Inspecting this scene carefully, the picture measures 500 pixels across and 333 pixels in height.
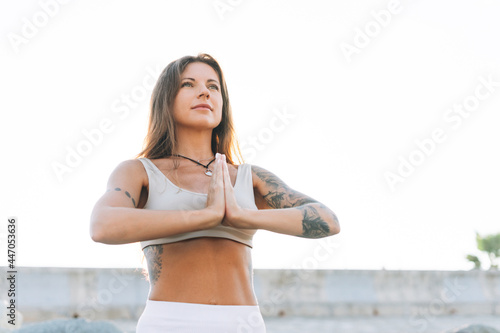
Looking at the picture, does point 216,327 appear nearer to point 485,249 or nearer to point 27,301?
point 27,301

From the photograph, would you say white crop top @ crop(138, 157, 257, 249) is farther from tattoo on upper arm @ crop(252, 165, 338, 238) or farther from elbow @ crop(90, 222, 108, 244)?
elbow @ crop(90, 222, 108, 244)

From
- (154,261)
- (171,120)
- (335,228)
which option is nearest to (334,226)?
(335,228)

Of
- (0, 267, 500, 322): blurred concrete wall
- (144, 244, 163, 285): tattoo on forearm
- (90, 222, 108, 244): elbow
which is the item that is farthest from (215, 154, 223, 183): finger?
(0, 267, 500, 322): blurred concrete wall

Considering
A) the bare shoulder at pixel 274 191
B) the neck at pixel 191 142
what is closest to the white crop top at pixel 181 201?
the bare shoulder at pixel 274 191

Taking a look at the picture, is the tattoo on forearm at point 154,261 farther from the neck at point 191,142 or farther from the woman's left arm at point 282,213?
the neck at point 191,142

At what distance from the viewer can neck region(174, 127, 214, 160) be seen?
3.00 metres

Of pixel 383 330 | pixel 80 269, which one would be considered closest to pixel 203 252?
pixel 80 269

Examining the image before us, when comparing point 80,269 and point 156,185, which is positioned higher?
point 156,185

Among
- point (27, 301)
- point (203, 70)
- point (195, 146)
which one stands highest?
point (203, 70)

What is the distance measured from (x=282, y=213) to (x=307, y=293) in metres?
6.88

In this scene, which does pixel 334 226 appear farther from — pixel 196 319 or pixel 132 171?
pixel 132 171

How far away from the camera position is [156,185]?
2.72 m

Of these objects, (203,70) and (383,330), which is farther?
(383,330)

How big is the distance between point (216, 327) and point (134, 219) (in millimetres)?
575
